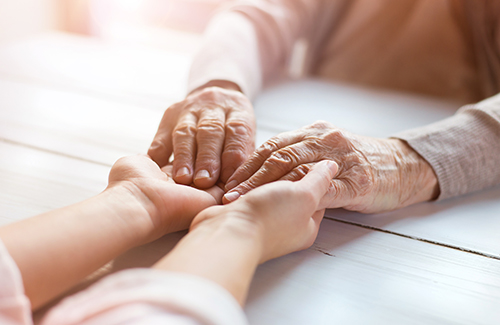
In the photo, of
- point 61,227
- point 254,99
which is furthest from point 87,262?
point 254,99

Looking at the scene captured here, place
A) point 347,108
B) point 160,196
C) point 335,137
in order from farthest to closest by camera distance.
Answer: point 347,108 < point 335,137 < point 160,196

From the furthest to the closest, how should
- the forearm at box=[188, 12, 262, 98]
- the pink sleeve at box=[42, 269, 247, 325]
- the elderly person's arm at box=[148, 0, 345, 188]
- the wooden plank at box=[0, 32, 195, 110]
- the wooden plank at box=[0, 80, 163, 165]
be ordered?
1. the wooden plank at box=[0, 32, 195, 110]
2. the forearm at box=[188, 12, 262, 98]
3. the wooden plank at box=[0, 80, 163, 165]
4. the elderly person's arm at box=[148, 0, 345, 188]
5. the pink sleeve at box=[42, 269, 247, 325]

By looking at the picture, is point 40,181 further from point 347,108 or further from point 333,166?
point 347,108

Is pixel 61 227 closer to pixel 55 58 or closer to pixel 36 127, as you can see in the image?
pixel 36 127

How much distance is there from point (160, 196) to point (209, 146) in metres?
0.16

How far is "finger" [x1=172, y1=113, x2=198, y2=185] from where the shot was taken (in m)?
0.62

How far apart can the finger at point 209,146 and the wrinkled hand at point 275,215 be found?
13 centimetres

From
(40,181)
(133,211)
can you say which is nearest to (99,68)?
(40,181)

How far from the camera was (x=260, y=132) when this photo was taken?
923 mm

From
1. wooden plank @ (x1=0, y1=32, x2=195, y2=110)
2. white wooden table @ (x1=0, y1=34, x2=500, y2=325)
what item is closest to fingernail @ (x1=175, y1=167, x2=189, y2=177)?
white wooden table @ (x1=0, y1=34, x2=500, y2=325)

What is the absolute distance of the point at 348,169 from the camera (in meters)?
0.63

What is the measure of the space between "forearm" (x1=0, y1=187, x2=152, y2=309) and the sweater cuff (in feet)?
1.68

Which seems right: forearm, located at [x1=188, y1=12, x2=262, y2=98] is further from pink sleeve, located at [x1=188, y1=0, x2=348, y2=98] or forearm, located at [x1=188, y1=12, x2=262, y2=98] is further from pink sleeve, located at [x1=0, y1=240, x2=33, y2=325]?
pink sleeve, located at [x1=0, y1=240, x2=33, y2=325]

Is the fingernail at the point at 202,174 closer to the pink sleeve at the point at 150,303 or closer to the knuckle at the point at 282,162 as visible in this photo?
the knuckle at the point at 282,162
